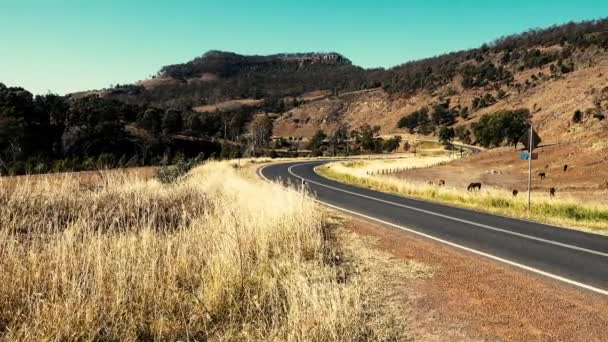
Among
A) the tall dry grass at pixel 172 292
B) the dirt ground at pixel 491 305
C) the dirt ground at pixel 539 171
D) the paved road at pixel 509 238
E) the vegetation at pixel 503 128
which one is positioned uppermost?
the vegetation at pixel 503 128

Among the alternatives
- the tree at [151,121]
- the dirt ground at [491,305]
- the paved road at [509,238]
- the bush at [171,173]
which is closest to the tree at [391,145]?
the tree at [151,121]

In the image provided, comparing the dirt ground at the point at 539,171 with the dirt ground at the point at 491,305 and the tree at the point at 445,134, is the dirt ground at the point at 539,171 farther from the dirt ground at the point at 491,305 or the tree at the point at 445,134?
the tree at the point at 445,134

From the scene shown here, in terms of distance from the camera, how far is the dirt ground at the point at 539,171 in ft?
106

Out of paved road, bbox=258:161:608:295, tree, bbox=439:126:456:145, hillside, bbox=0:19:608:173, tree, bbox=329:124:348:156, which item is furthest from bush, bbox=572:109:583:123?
paved road, bbox=258:161:608:295

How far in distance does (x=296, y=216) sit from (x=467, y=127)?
93.7 meters

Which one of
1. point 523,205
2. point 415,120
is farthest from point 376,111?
point 523,205

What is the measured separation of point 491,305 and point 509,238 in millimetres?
5692

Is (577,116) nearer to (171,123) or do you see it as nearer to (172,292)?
(171,123)

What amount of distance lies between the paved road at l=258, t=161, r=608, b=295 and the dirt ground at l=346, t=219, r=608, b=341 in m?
0.70

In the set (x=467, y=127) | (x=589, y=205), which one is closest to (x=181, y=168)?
(x=589, y=205)

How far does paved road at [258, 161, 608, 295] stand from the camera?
8.50m

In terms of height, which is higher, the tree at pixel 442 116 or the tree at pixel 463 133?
the tree at pixel 442 116

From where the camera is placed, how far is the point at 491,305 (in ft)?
21.4

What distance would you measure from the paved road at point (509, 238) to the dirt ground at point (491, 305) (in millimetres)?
701
